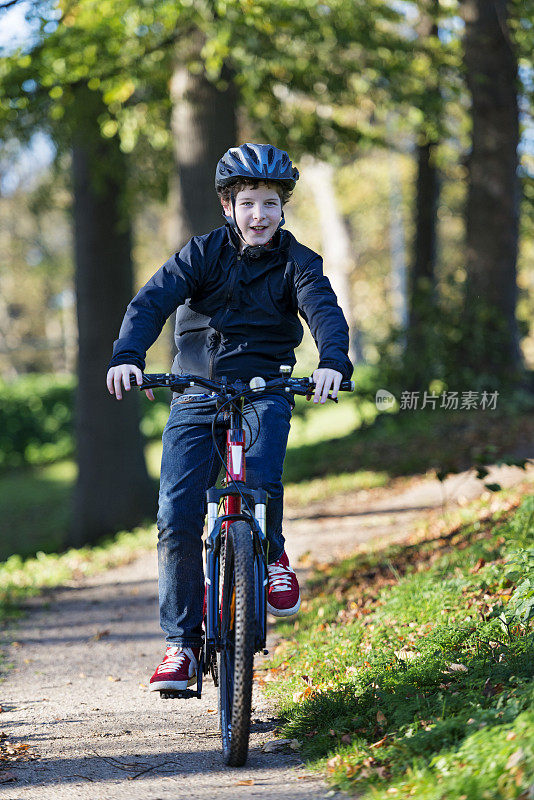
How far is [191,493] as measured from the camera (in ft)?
13.6

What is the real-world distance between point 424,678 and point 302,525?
253 inches

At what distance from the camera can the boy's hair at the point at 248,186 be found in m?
4.21

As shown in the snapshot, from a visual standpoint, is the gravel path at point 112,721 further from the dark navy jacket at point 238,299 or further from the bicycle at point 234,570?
the dark navy jacket at point 238,299

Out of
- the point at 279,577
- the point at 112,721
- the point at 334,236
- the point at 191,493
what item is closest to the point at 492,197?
the point at 279,577

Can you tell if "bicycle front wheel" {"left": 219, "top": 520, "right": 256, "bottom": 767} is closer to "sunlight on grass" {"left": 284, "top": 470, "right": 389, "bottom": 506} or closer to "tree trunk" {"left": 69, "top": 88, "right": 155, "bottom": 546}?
"sunlight on grass" {"left": 284, "top": 470, "right": 389, "bottom": 506}

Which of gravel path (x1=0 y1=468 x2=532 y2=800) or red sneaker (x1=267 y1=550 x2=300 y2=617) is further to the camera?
red sneaker (x1=267 y1=550 x2=300 y2=617)

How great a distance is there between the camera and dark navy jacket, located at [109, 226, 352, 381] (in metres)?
4.16

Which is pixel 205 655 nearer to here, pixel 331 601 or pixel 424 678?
pixel 424 678

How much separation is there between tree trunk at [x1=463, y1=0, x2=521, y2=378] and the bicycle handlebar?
10075 mm

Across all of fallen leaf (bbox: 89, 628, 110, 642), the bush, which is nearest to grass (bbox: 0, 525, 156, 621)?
fallen leaf (bbox: 89, 628, 110, 642)

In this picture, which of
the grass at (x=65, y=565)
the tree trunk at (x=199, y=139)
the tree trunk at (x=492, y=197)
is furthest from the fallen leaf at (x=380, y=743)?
the tree trunk at (x=492, y=197)

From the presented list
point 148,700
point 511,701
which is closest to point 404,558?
point 148,700

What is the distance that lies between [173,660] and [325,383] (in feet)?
4.60

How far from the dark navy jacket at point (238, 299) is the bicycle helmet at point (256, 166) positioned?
28 cm
